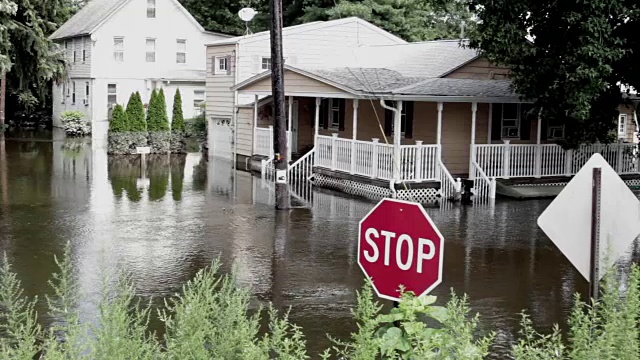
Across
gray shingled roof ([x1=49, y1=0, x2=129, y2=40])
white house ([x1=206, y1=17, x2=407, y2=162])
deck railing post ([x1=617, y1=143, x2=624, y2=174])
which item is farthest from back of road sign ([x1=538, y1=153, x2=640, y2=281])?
gray shingled roof ([x1=49, y1=0, x2=129, y2=40])

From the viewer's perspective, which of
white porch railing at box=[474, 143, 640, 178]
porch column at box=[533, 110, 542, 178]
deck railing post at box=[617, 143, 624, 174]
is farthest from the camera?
deck railing post at box=[617, 143, 624, 174]

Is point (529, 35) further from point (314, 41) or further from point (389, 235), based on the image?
point (389, 235)

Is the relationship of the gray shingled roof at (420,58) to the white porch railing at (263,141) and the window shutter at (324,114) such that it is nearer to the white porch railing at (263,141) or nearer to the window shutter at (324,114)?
the window shutter at (324,114)

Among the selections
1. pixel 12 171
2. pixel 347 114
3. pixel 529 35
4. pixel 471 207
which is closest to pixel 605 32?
pixel 529 35

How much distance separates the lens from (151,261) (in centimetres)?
1320

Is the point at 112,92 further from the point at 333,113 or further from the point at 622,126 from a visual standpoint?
the point at 622,126

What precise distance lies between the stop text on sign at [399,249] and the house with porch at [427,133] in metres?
15.4

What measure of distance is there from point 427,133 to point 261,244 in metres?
11.1

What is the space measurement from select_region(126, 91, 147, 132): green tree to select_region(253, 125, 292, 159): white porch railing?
6141 millimetres

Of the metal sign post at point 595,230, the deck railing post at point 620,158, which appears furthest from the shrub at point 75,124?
the metal sign post at point 595,230

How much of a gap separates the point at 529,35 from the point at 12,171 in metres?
15.9

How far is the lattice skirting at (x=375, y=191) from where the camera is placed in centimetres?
2112

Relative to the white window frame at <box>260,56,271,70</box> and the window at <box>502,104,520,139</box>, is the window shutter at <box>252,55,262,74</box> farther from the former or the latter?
the window at <box>502,104,520,139</box>

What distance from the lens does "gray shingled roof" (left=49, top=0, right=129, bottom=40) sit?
43.0 metres
